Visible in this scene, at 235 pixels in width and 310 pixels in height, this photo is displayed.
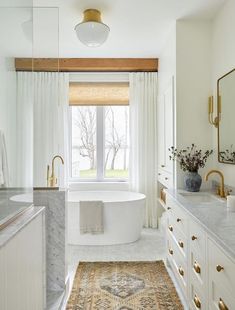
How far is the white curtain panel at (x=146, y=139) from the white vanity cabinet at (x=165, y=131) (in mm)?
204

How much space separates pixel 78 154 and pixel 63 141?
0.48 m

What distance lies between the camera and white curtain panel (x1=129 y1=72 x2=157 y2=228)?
480 centimetres

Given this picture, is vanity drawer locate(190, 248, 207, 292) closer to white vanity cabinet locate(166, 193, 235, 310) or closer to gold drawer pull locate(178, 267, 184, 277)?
white vanity cabinet locate(166, 193, 235, 310)

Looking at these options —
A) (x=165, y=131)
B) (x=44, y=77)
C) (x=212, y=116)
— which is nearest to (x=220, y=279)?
(x=212, y=116)

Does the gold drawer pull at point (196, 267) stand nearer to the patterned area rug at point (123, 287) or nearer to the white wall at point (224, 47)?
the patterned area rug at point (123, 287)

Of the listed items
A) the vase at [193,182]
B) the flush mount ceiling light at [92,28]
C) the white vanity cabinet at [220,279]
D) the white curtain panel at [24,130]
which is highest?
the flush mount ceiling light at [92,28]

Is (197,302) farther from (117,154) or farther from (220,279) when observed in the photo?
(117,154)

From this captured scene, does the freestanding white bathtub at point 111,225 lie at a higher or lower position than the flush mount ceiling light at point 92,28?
lower

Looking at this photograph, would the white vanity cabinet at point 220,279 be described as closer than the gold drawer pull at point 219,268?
Yes

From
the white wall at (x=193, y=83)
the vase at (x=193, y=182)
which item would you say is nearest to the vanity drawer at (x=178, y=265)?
the vase at (x=193, y=182)

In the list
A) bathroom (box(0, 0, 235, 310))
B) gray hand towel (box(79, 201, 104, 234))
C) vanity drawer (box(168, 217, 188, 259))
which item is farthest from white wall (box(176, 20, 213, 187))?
gray hand towel (box(79, 201, 104, 234))

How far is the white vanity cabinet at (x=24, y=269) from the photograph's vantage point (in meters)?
1.36

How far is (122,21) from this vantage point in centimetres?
336

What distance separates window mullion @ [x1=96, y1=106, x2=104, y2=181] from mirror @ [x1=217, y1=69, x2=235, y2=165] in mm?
2434
